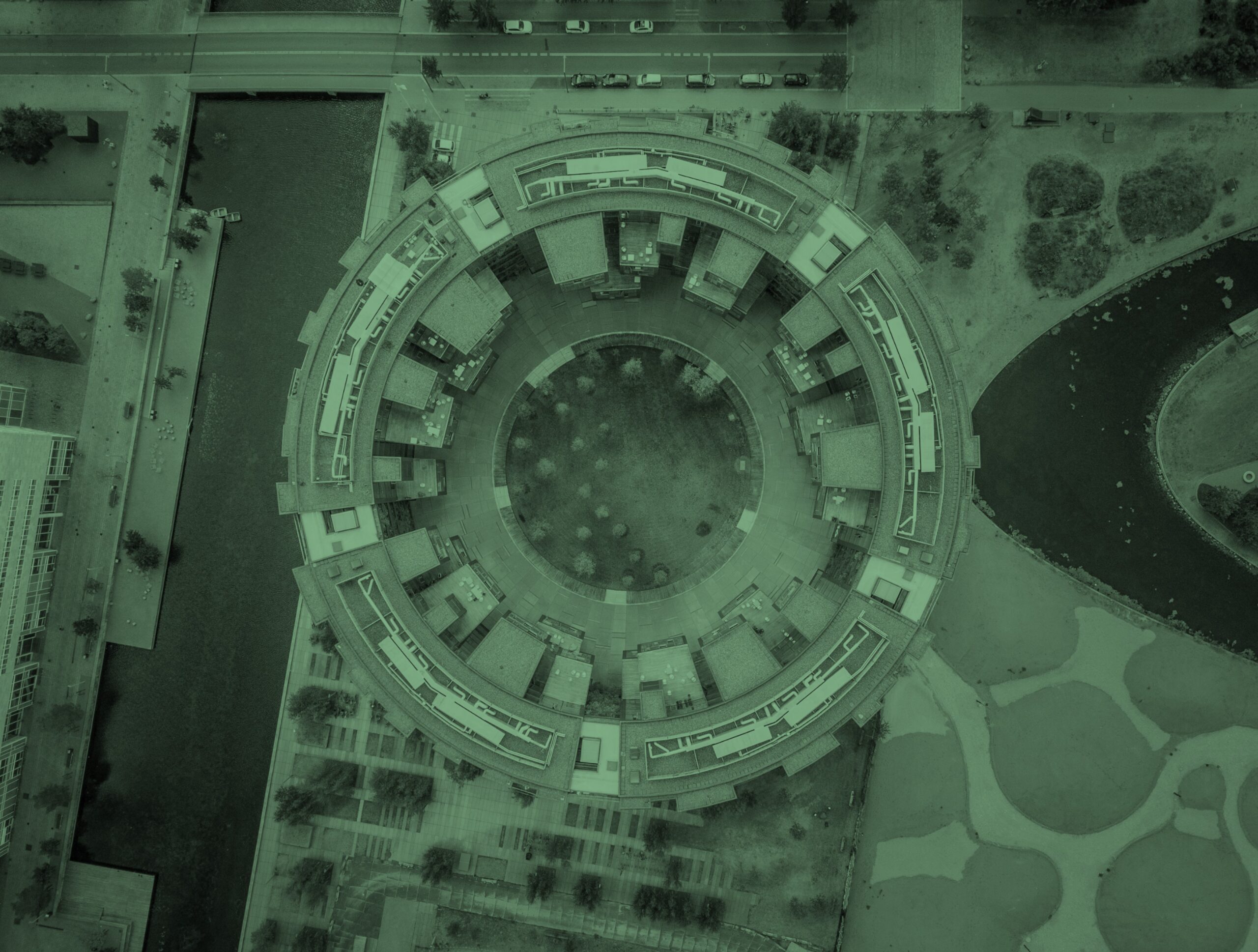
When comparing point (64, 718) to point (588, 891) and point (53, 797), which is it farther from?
point (588, 891)

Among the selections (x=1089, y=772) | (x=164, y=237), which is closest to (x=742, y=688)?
(x=1089, y=772)

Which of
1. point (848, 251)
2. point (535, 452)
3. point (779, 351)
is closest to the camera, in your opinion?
point (848, 251)

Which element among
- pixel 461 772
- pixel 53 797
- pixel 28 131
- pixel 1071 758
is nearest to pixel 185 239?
pixel 28 131

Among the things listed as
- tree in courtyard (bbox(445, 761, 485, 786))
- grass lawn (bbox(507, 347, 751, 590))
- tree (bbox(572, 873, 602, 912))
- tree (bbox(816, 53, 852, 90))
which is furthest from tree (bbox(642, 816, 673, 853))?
tree (bbox(816, 53, 852, 90))

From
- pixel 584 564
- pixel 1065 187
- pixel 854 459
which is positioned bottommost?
pixel 584 564

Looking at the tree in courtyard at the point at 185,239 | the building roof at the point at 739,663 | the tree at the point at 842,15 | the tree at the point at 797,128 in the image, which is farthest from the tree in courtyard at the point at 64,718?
the tree at the point at 842,15

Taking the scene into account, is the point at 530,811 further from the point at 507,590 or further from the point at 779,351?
the point at 779,351

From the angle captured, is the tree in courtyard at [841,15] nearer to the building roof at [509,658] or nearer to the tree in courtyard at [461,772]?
the building roof at [509,658]
